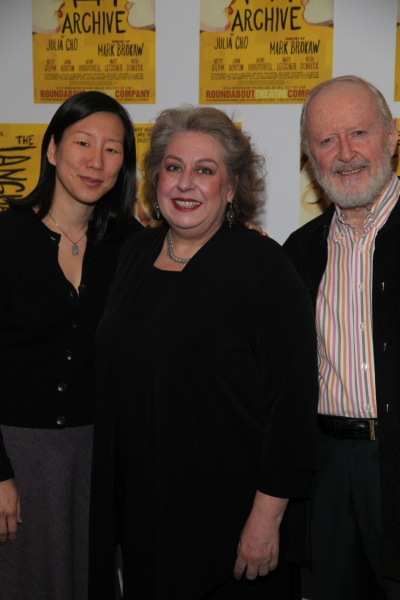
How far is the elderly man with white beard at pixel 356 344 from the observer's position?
1608mm

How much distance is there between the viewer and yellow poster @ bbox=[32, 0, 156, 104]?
90.0 inches

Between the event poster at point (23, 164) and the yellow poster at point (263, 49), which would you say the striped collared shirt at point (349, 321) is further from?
the event poster at point (23, 164)

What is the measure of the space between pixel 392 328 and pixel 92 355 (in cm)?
85

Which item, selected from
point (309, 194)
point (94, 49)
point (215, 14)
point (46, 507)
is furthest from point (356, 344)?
point (94, 49)

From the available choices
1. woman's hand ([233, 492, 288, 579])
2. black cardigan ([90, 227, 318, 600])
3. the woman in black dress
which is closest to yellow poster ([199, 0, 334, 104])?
the woman in black dress

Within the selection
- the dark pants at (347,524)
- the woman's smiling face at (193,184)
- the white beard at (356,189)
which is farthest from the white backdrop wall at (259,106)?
the dark pants at (347,524)

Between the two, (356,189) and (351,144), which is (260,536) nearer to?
(356,189)

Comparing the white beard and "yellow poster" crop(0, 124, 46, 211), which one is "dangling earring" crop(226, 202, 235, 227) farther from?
"yellow poster" crop(0, 124, 46, 211)

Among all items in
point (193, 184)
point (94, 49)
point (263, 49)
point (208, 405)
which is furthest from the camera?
point (94, 49)

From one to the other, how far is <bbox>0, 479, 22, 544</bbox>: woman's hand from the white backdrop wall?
1257 millimetres

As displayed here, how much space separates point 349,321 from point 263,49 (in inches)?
43.6

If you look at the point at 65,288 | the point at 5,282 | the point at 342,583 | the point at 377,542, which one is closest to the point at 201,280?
the point at 65,288

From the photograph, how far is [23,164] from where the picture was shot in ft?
7.96

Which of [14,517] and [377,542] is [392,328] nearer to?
[377,542]
